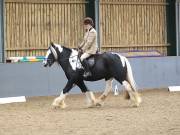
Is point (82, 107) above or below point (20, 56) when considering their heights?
below

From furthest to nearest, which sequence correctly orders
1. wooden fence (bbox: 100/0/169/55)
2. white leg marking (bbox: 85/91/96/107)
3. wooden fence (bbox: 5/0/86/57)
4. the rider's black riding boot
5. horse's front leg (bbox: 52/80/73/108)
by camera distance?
1. wooden fence (bbox: 100/0/169/55)
2. wooden fence (bbox: 5/0/86/57)
3. white leg marking (bbox: 85/91/96/107)
4. the rider's black riding boot
5. horse's front leg (bbox: 52/80/73/108)

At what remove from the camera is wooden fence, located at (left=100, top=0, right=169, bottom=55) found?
67.7 feet

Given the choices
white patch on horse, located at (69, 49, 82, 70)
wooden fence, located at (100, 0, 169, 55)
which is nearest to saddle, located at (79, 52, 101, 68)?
white patch on horse, located at (69, 49, 82, 70)

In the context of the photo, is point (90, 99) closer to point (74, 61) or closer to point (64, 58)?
point (74, 61)

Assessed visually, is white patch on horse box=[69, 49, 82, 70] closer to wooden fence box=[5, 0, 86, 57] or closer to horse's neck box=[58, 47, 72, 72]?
horse's neck box=[58, 47, 72, 72]

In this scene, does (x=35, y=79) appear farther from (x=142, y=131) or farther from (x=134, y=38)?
(x=142, y=131)

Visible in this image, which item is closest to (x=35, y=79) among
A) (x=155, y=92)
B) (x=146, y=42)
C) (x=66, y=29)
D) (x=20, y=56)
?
(x=20, y=56)

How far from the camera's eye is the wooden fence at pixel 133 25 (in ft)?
67.7

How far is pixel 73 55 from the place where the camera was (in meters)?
14.5

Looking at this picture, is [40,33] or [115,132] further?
[40,33]

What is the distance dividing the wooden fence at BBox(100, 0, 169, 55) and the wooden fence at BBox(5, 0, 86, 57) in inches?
38.7

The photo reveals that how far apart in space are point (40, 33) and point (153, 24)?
478 centimetres

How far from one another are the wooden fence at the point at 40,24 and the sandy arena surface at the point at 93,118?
8.56ft

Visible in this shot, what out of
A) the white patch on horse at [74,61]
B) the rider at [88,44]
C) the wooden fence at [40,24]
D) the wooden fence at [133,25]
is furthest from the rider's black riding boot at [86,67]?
the wooden fence at [133,25]
